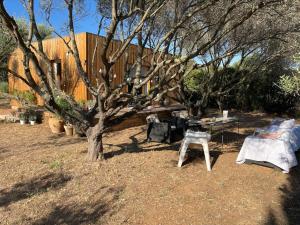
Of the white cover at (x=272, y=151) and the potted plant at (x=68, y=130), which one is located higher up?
the potted plant at (x=68, y=130)

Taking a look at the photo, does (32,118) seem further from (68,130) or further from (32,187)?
(32,187)

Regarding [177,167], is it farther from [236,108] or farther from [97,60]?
[236,108]

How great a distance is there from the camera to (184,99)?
38.5ft

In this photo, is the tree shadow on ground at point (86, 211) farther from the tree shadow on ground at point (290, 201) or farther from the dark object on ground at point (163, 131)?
the dark object on ground at point (163, 131)

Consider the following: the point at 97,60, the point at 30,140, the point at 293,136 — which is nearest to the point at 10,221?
the point at 30,140

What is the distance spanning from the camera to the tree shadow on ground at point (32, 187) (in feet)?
14.9

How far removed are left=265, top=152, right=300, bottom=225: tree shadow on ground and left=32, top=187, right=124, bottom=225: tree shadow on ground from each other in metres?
2.08

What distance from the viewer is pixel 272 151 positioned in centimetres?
577

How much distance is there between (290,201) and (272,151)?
140cm

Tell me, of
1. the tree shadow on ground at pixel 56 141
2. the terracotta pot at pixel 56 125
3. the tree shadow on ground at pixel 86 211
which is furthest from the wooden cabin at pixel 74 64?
the tree shadow on ground at pixel 86 211

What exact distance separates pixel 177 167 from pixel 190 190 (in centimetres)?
108

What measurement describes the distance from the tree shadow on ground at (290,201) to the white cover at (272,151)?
9.6 inches

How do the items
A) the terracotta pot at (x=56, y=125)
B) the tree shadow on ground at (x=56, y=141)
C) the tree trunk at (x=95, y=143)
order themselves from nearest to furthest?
the tree trunk at (x=95, y=143), the tree shadow on ground at (x=56, y=141), the terracotta pot at (x=56, y=125)

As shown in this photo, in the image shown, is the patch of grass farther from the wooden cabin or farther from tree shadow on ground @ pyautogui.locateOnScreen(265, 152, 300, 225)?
the wooden cabin
